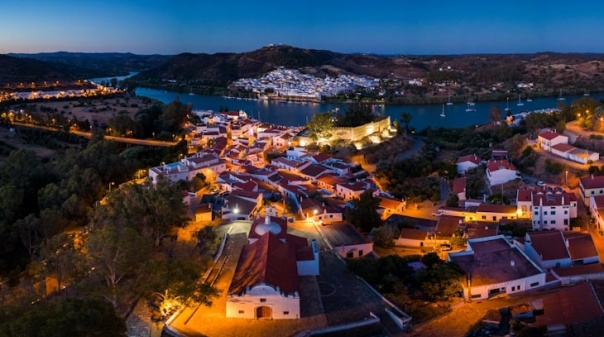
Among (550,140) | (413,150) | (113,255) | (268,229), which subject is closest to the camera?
(113,255)

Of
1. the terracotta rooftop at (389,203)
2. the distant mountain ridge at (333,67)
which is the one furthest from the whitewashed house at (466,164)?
the distant mountain ridge at (333,67)

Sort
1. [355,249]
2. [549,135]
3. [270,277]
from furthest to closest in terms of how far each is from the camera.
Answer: [549,135], [355,249], [270,277]

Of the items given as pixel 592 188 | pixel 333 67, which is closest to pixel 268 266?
pixel 592 188

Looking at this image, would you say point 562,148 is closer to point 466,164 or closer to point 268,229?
point 466,164

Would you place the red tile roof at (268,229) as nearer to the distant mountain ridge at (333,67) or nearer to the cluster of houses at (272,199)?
the cluster of houses at (272,199)

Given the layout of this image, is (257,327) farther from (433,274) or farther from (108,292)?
(433,274)
